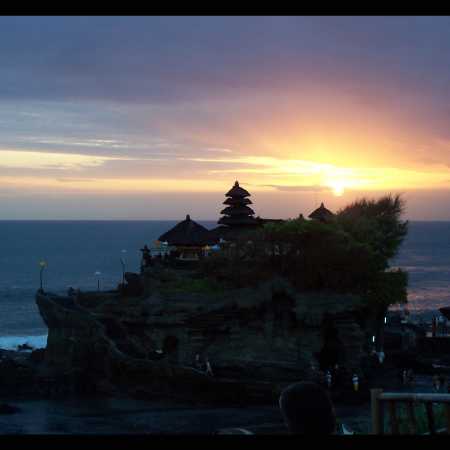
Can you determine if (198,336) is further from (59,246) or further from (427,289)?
(59,246)

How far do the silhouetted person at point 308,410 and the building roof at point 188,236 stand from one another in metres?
36.3

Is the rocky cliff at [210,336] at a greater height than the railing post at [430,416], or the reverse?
the railing post at [430,416]

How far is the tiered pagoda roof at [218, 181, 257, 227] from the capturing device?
137ft

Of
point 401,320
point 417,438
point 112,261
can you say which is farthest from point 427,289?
point 417,438

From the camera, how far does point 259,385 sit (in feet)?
99.2

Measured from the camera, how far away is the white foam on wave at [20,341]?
6191 centimetres

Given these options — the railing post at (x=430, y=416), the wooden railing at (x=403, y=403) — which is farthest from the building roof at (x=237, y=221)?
the railing post at (x=430, y=416)

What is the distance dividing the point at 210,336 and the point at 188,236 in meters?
8.27

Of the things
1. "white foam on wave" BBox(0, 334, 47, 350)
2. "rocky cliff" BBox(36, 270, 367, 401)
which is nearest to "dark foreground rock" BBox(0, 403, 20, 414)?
"rocky cliff" BBox(36, 270, 367, 401)

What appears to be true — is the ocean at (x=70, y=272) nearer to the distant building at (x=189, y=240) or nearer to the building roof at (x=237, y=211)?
the distant building at (x=189, y=240)

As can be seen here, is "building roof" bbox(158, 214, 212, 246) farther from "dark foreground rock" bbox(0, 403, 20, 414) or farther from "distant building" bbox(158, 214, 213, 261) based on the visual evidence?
"dark foreground rock" bbox(0, 403, 20, 414)

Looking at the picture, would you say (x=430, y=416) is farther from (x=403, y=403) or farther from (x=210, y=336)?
(x=210, y=336)

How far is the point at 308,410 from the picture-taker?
3.16 meters

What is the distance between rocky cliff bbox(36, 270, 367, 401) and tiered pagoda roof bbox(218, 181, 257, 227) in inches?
321
